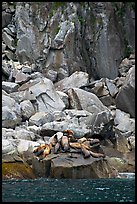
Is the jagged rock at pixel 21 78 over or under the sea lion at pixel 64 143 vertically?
over

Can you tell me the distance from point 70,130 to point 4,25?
79.0 ft

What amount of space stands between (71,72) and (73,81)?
3.53m

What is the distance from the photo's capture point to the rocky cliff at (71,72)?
32.3 metres

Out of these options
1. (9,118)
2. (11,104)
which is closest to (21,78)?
(11,104)

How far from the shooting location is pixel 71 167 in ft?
78.1

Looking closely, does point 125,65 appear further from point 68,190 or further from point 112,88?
point 68,190

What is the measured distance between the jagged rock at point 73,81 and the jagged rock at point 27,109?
19.6 ft

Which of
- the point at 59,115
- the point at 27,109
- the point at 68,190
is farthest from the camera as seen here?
the point at 27,109

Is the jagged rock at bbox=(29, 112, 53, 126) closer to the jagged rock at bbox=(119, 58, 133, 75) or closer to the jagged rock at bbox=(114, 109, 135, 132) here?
the jagged rock at bbox=(114, 109, 135, 132)

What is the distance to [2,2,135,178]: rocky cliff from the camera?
32.3m

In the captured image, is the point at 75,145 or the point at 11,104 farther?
the point at 11,104

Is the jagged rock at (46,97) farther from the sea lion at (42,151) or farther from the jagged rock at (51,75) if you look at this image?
the sea lion at (42,151)

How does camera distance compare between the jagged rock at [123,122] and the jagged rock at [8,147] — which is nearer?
the jagged rock at [8,147]

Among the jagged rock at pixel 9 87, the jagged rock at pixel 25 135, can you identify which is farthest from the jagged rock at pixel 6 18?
the jagged rock at pixel 25 135
